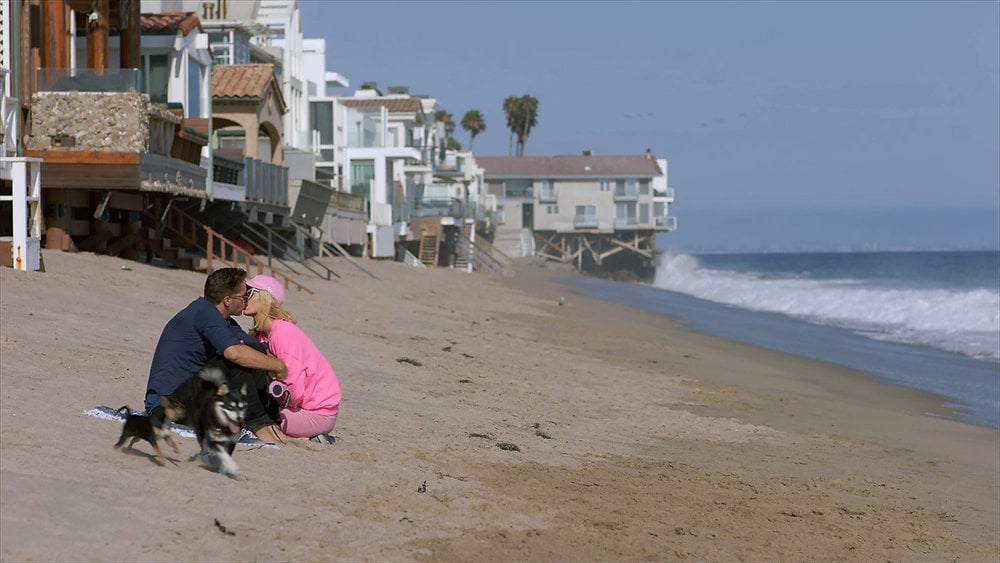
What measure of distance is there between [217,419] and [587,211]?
312 feet

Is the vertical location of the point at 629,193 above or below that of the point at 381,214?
above

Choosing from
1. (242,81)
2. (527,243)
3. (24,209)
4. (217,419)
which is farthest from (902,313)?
(527,243)

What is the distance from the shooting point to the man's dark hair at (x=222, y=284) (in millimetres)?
8383

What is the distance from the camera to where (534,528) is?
7.82 meters

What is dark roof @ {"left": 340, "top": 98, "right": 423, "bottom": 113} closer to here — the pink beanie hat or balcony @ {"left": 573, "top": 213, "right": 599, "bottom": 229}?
balcony @ {"left": 573, "top": 213, "right": 599, "bottom": 229}

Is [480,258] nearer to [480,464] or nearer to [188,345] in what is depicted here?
[480,464]

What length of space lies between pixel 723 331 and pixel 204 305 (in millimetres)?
24445

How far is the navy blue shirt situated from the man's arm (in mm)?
46

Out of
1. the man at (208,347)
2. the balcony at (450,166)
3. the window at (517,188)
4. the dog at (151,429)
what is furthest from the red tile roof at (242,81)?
the window at (517,188)

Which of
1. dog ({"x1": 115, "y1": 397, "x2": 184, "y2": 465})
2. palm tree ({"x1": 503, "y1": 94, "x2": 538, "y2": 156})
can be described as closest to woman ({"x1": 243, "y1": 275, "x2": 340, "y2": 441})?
dog ({"x1": 115, "y1": 397, "x2": 184, "y2": 465})

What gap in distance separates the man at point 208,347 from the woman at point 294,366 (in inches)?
7.8

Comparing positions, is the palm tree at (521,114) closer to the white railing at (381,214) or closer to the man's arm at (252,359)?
the white railing at (381,214)

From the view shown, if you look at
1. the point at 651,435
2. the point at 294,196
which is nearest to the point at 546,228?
the point at 294,196

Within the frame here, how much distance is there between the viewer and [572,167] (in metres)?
104
